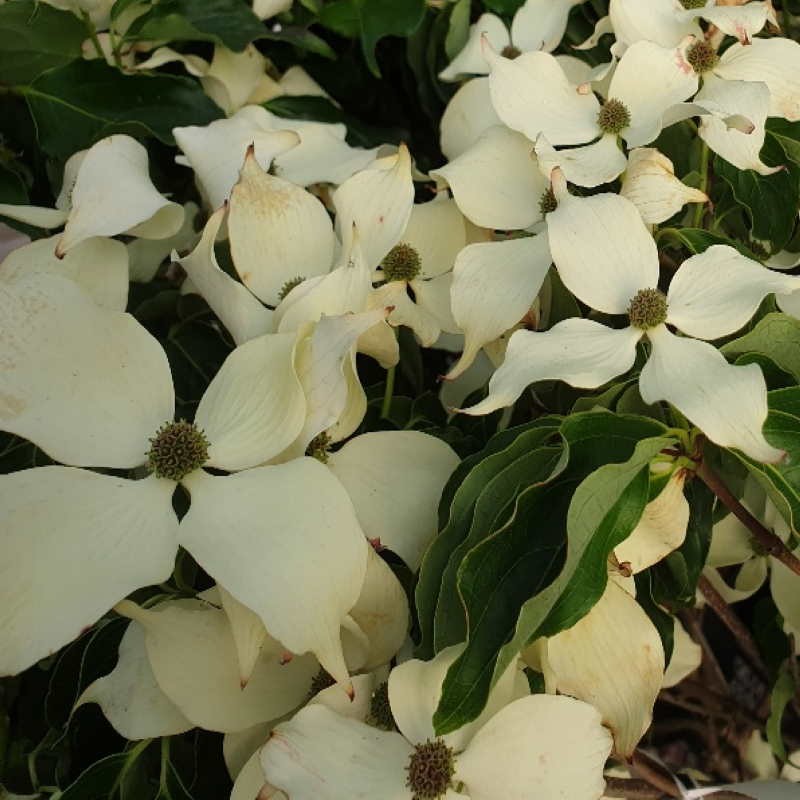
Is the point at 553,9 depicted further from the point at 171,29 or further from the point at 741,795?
the point at 741,795

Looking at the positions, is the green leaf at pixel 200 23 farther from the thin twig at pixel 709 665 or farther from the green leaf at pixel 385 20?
the thin twig at pixel 709 665

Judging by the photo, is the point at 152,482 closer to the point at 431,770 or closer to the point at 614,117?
the point at 431,770

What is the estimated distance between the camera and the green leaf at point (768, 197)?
2.10 ft

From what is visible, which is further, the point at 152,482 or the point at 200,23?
the point at 200,23

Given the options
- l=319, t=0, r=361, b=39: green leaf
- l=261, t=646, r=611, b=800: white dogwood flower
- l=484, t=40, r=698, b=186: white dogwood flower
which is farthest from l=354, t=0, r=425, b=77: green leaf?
l=261, t=646, r=611, b=800: white dogwood flower

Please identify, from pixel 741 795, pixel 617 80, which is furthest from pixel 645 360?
pixel 741 795

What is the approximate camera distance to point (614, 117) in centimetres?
63

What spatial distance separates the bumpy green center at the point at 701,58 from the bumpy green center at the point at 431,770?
16.8 inches

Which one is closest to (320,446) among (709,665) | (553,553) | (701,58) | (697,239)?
(553,553)

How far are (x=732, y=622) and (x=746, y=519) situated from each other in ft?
0.75

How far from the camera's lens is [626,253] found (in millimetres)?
540

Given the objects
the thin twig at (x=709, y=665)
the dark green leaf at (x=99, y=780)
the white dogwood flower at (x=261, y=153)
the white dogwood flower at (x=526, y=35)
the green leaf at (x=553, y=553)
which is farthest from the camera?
the thin twig at (x=709, y=665)

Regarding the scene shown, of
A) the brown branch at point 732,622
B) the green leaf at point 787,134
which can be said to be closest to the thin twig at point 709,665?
the brown branch at point 732,622

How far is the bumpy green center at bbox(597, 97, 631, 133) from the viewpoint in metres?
0.63
